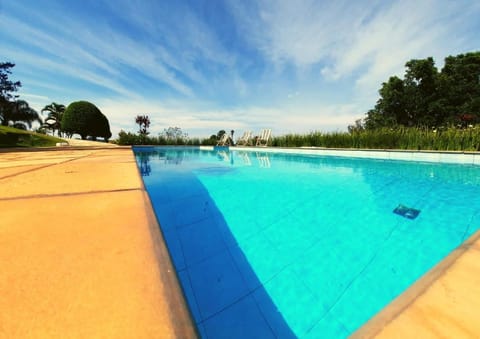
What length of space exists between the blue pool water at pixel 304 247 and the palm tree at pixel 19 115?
21316mm

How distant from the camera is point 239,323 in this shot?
1.24m

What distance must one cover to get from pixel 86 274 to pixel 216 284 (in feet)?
3.82

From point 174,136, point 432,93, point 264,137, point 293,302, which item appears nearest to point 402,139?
point 264,137

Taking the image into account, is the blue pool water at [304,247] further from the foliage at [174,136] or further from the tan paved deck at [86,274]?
the foliage at [174,136]

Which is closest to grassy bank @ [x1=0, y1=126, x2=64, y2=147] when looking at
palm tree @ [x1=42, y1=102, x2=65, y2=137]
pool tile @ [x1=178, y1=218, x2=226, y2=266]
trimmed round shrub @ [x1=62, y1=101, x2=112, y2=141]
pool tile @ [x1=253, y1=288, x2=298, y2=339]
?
trimmed round shrub @ [x1=62, y1=101, x2=112, y2=141]

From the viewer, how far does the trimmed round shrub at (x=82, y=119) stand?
54.4 ft

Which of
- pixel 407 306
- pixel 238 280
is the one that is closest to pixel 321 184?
pixel 238 280

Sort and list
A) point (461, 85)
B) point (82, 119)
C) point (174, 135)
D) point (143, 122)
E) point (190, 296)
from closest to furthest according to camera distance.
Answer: point (190, 296) < point (461, 85) < point (82, 119) < point (174, 135) < point (143, 122)

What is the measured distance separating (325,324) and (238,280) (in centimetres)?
66

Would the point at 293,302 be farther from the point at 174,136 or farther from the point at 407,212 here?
the point at 174,136

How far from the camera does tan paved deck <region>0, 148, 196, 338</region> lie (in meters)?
0.41

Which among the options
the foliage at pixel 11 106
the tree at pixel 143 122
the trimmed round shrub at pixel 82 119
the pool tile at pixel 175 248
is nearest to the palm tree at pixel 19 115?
the foliage at pixel 11 106

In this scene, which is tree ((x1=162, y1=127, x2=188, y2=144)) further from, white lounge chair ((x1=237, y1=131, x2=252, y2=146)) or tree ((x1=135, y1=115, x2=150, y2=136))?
tree ((x1=135, y1=115, x2=150, y2=136))

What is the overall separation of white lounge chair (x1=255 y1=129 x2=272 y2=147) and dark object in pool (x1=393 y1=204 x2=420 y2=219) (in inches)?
452
